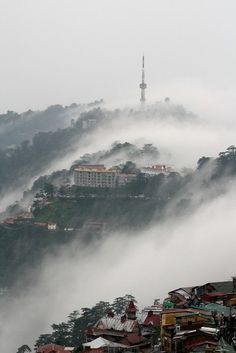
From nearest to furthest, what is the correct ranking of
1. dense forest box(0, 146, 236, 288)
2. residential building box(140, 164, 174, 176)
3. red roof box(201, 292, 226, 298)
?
red roof box(201, 292, 226, 298) → dense forest box(0, 146, 236, 288) → residential building box(140, 164, 174, 176)

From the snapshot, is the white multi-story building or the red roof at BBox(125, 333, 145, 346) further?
the white multi-story building

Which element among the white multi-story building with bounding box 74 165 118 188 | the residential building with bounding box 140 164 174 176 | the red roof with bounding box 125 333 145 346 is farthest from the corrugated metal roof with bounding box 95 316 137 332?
the residential building with bounding box 140 164 174 176

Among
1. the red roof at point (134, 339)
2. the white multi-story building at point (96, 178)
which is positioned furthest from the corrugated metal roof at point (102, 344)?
the white multi-story building at point (96, 178)

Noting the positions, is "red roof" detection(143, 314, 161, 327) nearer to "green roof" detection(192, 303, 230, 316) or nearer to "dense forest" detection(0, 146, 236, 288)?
"green roof" detection(192, 303, 230, 316)

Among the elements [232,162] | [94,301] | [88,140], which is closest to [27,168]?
[88,140]

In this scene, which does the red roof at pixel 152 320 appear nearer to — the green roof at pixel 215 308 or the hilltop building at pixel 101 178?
the green roof at pixel 215 308

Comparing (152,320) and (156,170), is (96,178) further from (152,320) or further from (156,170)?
(152,320)

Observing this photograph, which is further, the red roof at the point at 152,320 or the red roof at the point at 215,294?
the red roof at the point at 152,320

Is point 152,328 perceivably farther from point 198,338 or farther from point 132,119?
point 132,119

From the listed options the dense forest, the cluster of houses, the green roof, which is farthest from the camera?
the dense forest
